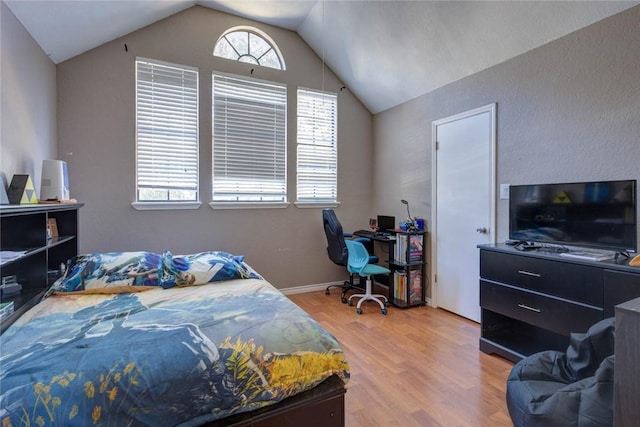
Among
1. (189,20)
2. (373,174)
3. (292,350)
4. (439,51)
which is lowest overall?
(292,350)

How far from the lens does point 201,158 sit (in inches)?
142

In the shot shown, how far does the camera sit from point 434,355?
2.52 meters

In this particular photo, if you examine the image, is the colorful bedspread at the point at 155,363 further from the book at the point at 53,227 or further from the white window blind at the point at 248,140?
the white window blind at the point at 248,140

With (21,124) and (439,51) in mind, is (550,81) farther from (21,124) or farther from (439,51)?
(21,124)

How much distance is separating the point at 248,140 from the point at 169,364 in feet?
10.1

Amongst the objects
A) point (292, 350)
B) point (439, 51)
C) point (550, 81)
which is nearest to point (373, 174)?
point (439, 51)

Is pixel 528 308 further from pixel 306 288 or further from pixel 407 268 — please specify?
pixel 306 288

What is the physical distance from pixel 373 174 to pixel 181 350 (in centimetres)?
383

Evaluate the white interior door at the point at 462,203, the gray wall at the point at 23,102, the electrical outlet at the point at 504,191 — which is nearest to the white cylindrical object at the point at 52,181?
the gray wall at the point at 23,102

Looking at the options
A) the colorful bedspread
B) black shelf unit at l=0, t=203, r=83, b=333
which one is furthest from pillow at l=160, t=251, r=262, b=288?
black shelf unit at l=0, t=203, r=83, b=333

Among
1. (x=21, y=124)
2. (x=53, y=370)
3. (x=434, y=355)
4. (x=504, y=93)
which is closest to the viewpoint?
(x=53, y=370)

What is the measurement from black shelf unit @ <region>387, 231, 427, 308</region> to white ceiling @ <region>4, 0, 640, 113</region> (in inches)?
69.6

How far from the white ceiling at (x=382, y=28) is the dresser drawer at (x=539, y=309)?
2.04 m

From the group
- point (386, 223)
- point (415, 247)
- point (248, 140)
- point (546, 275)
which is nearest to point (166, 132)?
point (248, 140)
